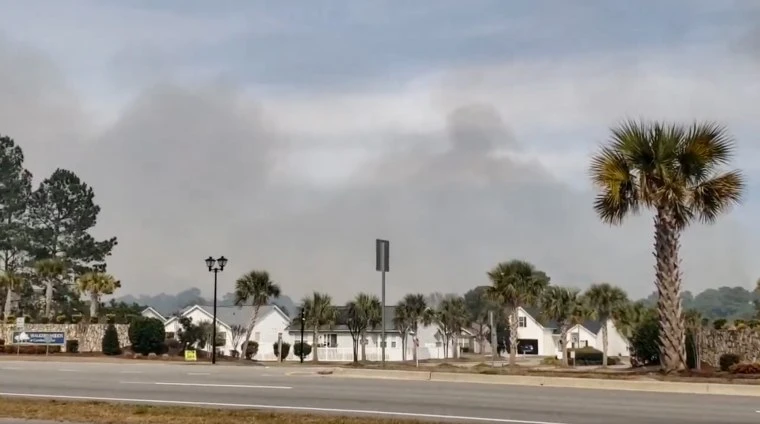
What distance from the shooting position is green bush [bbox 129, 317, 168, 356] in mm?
55375

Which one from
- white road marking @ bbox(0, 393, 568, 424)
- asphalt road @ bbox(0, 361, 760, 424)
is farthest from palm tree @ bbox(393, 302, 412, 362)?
white road marking @ bbox(0, 393, 568, 424)

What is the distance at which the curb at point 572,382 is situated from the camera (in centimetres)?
2008

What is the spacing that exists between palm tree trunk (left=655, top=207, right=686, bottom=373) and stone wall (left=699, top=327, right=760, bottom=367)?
13775 mm

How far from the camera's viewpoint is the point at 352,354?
79625 millimetres

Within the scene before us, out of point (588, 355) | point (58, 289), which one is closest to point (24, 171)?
point (58, 289)

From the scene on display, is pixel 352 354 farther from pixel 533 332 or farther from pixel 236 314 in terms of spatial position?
pixel 533 332

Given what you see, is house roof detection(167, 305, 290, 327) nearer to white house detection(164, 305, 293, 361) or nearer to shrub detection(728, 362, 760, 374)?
white house detection(164, 305, 293, 361)

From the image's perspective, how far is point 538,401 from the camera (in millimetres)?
17203

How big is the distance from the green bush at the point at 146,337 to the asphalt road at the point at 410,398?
106ft

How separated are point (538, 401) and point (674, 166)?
10.7 metres

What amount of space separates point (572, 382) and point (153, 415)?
1180 centimetres

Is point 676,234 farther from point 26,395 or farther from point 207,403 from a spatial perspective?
point 26,395

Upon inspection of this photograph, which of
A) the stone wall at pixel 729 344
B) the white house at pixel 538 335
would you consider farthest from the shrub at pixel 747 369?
the white house at pixel 538 335

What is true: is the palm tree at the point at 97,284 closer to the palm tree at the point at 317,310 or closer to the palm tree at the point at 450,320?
the palm tree at the point at 317,310
